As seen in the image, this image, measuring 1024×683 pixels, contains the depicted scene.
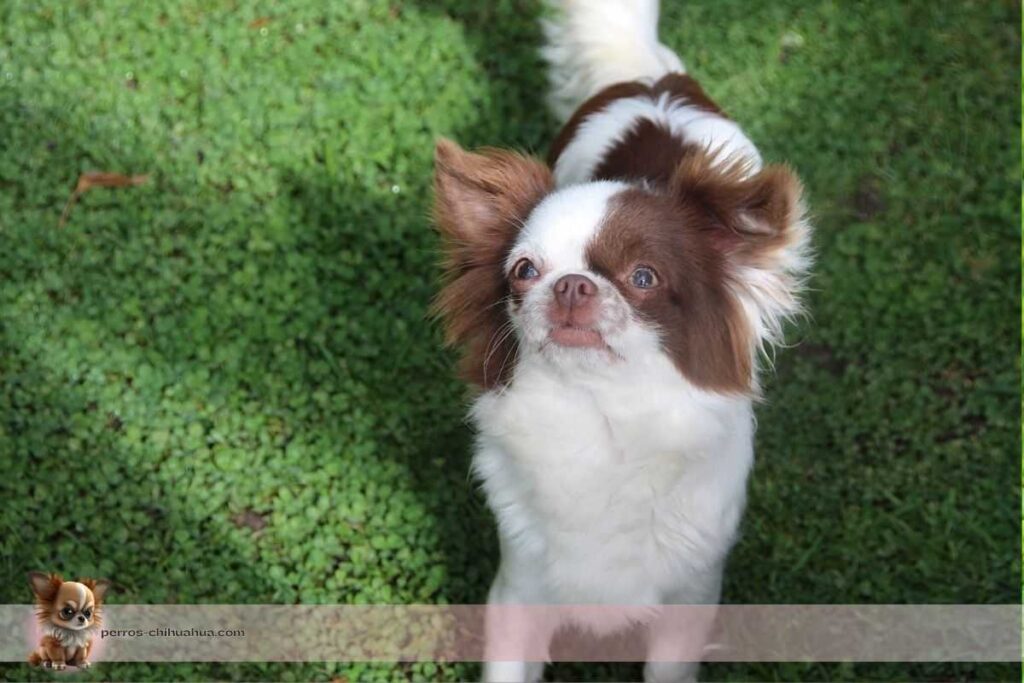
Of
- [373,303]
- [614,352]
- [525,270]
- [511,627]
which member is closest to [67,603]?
Result: [511,627]

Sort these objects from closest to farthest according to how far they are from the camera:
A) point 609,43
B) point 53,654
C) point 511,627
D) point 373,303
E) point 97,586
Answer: point 511,627 → point 53,654 → point 97,586 → point 609,43 → point 373,303

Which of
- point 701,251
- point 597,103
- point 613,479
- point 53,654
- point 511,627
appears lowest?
point 53,654

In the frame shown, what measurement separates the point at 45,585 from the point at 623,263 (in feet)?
7.13

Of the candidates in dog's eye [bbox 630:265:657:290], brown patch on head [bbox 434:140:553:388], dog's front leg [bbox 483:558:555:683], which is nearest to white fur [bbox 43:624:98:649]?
dog's front leg [bbox 483:558:555:683]

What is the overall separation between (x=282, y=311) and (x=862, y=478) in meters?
2.23

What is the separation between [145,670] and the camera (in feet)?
11.7

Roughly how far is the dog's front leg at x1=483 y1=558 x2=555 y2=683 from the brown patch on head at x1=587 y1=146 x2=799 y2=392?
899 mm

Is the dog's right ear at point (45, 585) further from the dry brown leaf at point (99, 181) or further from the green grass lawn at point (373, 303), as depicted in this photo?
the dry brown leaf at point (99, 181)

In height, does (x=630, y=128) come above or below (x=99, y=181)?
above

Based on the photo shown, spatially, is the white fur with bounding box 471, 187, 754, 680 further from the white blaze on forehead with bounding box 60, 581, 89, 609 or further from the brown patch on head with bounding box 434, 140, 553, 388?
the white blaze on forehead with bounding box 60, 581, 89, 609

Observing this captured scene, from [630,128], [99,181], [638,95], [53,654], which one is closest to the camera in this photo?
[53,654]

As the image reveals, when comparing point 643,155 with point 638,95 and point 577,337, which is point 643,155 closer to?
point 638,95

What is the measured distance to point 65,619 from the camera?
142 inches

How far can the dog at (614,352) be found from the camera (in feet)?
9.19
